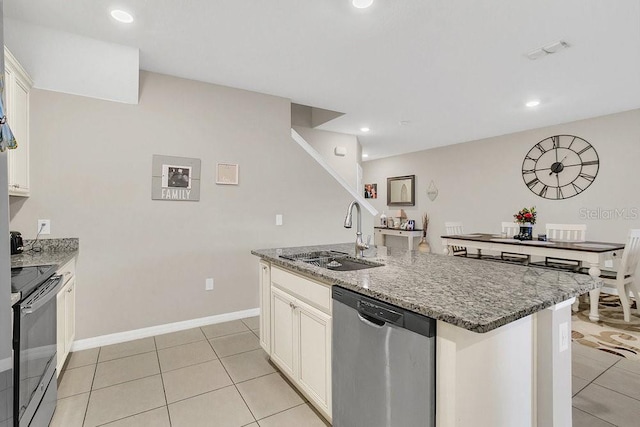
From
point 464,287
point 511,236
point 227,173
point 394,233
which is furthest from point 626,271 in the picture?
point 227,173

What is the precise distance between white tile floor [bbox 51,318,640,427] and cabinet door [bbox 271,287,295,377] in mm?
176

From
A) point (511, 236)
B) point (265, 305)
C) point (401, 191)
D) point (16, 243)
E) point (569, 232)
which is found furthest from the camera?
point (401, 191)

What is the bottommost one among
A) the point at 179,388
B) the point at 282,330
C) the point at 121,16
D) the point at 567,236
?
the point at 179,388

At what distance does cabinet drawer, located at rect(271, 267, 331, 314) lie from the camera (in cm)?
170

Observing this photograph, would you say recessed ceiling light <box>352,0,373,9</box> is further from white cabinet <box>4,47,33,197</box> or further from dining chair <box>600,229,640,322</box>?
dining chair <box>600,229,640,322</box>

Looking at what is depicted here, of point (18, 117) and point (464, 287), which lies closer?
point (464, 287)

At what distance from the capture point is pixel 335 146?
5.43m

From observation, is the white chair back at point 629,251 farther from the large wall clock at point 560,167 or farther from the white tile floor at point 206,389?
the large wall clock at point 560,167

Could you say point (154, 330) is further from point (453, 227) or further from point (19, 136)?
point (453, 227)

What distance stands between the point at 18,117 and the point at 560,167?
640 cm

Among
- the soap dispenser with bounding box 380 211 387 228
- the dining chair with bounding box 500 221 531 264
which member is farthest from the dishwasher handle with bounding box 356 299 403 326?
the soap dispenser with bounding box 380 211 387 228

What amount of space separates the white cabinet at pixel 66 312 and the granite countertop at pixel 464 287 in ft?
5.07

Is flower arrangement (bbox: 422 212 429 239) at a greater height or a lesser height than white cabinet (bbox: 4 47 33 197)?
lesser

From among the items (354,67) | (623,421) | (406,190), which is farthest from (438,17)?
(406,190)
